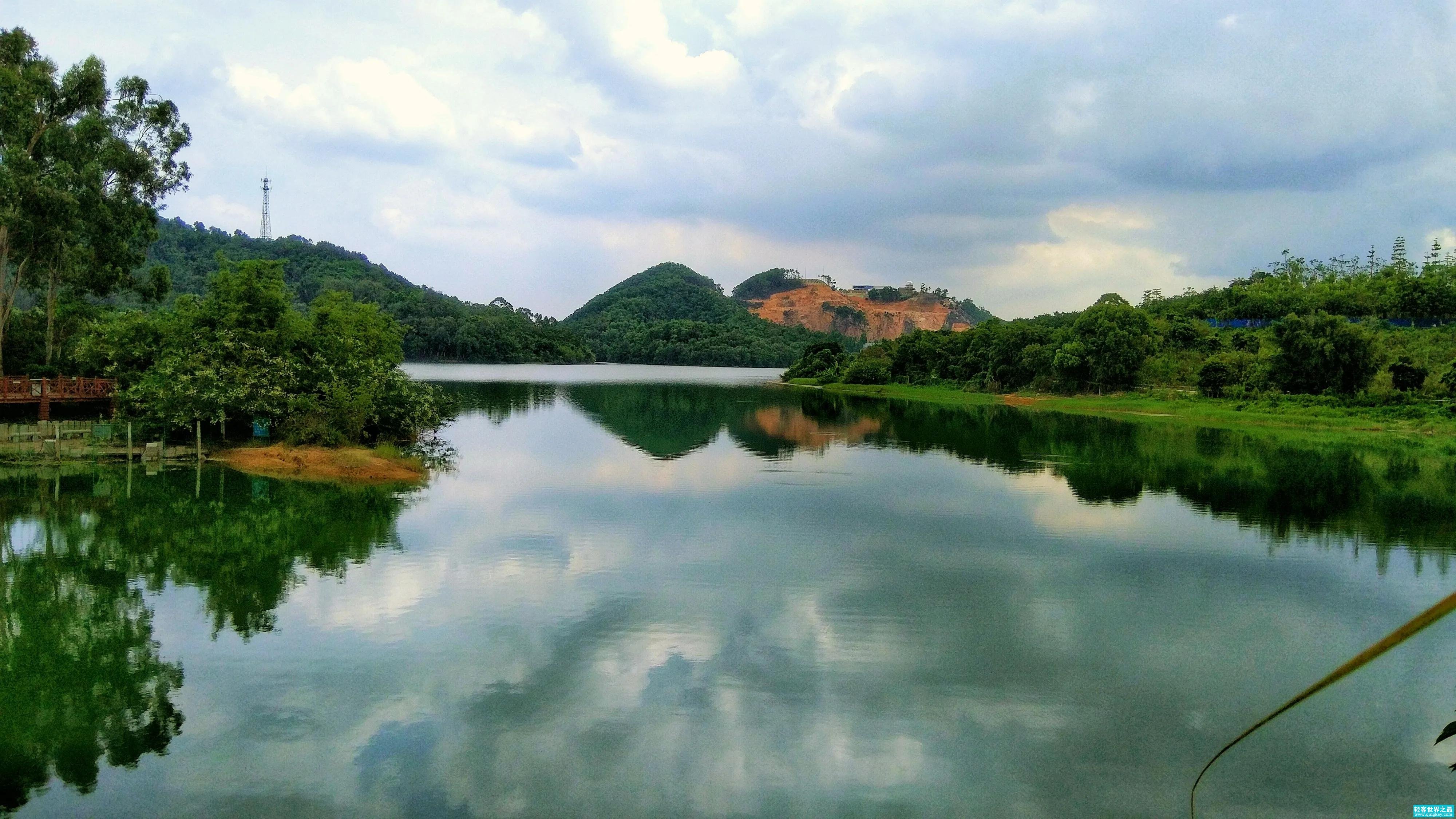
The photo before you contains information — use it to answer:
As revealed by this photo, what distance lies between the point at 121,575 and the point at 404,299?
393 feet

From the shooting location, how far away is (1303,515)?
63.1 ft

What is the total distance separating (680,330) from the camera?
497 ft

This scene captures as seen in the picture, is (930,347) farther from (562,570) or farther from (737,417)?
(562,570)

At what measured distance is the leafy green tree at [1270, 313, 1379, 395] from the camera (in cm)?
4047

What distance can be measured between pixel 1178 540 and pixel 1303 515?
4.70 meters

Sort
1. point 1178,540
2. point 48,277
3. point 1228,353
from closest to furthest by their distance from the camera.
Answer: point 1178,540 → point 48,277 → point 1228,353

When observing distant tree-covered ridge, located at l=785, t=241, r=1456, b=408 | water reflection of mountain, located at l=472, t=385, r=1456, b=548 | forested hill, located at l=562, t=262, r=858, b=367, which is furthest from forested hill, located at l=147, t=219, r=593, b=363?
water reflection of mountain, located at l=472, t=385, r=1456, b=548

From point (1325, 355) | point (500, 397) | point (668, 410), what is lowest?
point (668, 410)

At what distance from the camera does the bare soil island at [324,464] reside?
22125 mm

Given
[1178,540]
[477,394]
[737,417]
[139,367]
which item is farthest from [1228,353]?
[139,367]

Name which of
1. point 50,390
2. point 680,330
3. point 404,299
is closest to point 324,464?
point 50,390

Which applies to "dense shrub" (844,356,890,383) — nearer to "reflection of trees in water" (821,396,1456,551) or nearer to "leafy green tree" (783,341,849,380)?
"leafy green tree" (783,341,849,380)

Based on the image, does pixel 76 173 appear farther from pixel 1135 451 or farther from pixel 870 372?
pixel 870 372

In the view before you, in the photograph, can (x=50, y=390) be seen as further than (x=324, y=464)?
Yes
